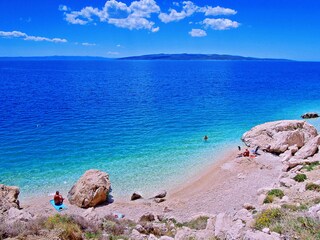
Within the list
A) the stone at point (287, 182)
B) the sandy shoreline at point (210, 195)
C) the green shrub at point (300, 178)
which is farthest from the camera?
the green shrub at point (300, 178)

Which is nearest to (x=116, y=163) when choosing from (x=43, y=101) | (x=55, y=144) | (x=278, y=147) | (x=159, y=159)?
(x=159, y=159)

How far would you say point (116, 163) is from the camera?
3084 centimetres

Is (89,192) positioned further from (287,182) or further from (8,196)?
(287,182)

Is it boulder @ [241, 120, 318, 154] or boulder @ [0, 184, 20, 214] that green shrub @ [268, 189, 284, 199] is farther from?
boulder @ [0, 184, 20, 214]

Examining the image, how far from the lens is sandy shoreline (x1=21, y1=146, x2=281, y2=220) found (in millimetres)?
21359

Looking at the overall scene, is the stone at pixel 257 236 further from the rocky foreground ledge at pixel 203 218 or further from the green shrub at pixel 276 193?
the green shrub at pixel 276 193

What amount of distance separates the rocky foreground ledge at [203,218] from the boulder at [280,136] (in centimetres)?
205

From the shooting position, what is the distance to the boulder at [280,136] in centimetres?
3266

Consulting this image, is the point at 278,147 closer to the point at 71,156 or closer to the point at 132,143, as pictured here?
the point at 132,143

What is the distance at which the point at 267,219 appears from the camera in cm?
1290

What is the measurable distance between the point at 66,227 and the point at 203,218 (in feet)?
27.7

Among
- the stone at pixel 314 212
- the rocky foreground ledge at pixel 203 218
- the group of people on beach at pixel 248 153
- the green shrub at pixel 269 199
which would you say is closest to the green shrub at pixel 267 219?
the rocky foreground ledge at pixel 203 218

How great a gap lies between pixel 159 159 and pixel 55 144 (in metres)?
12.4

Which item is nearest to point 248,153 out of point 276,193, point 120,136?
point 276,193
